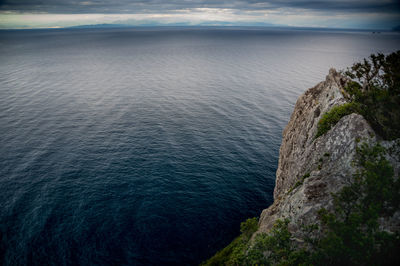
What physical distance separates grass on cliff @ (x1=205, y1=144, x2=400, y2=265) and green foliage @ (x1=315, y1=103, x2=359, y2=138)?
21.1 ft

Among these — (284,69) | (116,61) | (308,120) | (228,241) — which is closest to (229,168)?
(228,241)

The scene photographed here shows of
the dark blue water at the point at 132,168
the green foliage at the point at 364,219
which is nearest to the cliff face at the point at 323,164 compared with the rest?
the green foliage at the point at 364,219

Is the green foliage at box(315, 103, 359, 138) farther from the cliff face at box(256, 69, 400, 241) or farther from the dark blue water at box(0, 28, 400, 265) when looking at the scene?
the dark blue water at box(0, 28, 400, 265)

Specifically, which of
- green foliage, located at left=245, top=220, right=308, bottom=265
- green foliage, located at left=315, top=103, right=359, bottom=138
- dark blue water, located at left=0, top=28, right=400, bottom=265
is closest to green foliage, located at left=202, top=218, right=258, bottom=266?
green foliage, located at left=245, top=220, right=308, bottom=265

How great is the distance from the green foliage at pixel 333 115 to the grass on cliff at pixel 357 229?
6.43m

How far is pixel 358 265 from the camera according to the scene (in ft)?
65.4

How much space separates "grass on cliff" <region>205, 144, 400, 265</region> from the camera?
19.5 meters

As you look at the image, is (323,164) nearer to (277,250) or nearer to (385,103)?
(385,103)

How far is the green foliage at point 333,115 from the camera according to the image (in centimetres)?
2843

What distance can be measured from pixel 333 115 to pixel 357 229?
597 inches

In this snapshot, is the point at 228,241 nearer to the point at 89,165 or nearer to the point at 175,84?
the point at 89,165

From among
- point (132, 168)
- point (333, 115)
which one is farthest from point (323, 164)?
point (132, 168)

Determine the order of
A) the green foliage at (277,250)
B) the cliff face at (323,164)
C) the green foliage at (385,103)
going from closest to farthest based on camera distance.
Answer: the green foliage at (277,250)
the green foliage at (385,103)
the cliff face at (323,164)

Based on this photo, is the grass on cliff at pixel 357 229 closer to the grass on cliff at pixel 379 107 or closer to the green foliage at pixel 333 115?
the grass on cliff at pixel 379 107
